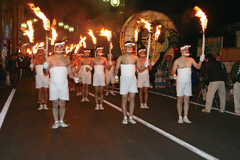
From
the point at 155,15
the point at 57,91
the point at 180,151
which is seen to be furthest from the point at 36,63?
the point at 155,15

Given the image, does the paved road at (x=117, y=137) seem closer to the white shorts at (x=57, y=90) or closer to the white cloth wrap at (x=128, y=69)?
the white shorts at (x=57, y=90)

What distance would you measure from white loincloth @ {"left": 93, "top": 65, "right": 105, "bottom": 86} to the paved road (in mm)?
1381

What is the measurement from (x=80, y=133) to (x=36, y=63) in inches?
178

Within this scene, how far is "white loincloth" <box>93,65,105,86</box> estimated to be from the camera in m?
11.5

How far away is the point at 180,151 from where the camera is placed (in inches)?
234

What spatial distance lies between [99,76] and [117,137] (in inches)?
187

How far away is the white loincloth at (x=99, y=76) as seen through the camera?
11.5m

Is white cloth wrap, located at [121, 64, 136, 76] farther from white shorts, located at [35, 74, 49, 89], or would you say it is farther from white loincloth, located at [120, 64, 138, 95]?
white shorts, located at [35, 74, 49, 89]

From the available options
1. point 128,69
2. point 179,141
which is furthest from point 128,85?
point 179,141

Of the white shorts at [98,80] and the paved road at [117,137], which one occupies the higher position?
the white shorts at [98,80]

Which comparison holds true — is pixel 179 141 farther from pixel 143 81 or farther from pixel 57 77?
pixel 143 81

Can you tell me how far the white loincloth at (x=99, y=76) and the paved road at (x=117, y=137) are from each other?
1.38 meters

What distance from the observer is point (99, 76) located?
1156 centimetres

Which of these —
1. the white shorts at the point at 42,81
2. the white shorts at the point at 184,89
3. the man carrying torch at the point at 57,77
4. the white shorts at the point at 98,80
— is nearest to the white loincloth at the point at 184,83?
the white shorts at the point at 184,89
